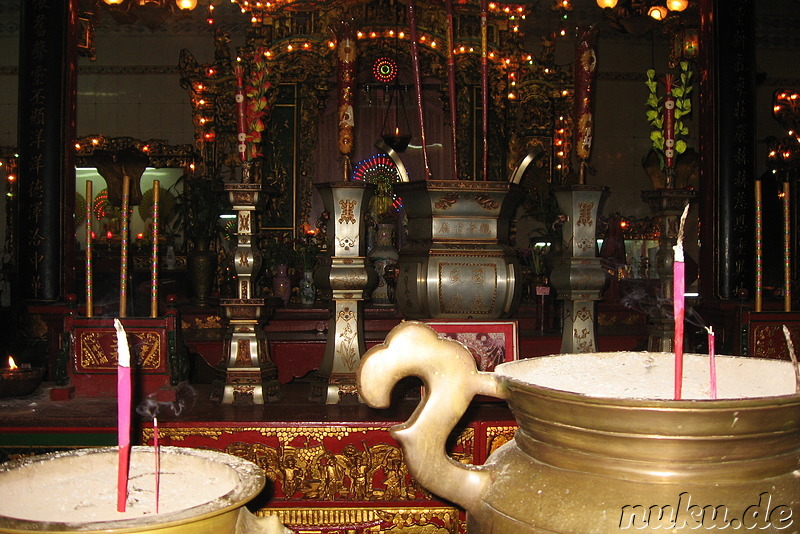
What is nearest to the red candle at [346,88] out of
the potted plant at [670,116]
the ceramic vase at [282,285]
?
the potted plant at [670,116]

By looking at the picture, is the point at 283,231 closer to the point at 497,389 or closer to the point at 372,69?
the point at 372,69

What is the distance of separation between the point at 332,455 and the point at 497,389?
1691 millimetres

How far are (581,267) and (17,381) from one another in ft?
6.82

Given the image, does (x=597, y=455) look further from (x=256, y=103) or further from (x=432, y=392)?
(x=256, y=103)

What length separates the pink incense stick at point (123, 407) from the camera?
62 cm

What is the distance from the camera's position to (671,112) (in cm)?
285

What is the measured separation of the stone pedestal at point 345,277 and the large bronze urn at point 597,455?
1.97m

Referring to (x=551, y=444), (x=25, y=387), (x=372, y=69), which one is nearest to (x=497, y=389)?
(x=551, y=444)

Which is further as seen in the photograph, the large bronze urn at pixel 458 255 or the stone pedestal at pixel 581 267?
the stone pedestal at pixel 581 267

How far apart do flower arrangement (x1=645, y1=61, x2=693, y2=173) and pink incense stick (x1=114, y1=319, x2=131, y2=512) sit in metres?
2.56

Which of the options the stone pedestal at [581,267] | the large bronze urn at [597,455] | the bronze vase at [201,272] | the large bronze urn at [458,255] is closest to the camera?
the large bronze urn at [597,455]

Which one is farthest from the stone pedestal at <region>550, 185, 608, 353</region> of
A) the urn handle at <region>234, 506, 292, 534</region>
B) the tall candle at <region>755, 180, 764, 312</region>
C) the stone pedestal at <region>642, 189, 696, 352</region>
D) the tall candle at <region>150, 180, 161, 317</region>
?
the urn handle at <region>234, 506, 292, 534</region>

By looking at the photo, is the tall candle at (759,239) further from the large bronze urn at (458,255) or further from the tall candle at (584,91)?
the large bronze urn at (458,255)

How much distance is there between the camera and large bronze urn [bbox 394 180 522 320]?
7.97ft
